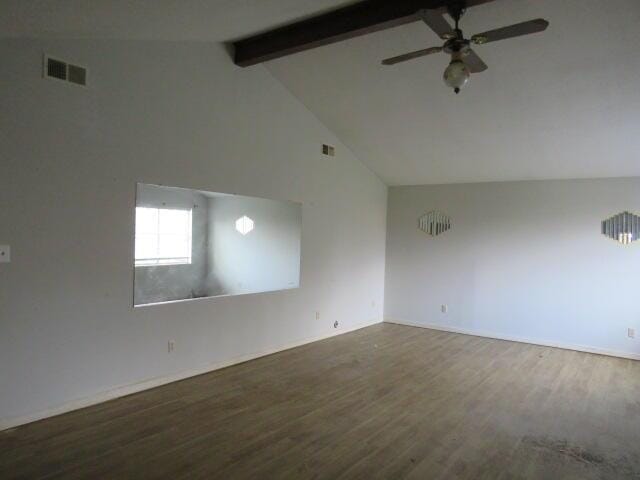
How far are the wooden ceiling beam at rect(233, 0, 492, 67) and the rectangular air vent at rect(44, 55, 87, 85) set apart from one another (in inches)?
65.2

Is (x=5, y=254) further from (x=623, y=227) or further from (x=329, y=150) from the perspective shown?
(x=623, y=227)

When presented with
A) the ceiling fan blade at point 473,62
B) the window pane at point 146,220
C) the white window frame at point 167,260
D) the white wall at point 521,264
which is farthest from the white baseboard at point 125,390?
the ceiling fan blade at point 473,62

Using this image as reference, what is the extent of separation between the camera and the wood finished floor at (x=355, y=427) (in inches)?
105

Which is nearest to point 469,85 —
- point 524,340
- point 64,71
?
point 64,71

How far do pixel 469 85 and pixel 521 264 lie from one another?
→ 9.57ft

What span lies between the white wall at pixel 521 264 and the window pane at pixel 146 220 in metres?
4.33

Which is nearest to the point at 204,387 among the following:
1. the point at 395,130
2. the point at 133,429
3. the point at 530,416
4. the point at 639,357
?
the point at 133,429

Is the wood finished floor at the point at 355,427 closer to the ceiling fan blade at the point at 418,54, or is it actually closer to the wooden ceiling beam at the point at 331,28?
the ceiling fan blade at the point at 418,54

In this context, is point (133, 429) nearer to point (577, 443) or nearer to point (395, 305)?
point (577, 443)

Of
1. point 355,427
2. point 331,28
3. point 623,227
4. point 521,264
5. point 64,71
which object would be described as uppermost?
point 331,28

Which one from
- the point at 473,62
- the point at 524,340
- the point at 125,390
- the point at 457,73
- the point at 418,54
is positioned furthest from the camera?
the point at 524,340

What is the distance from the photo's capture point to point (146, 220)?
12.8 ft

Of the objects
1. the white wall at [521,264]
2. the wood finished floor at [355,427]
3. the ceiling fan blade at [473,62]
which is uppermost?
the ceiling fan blade at [473,62]

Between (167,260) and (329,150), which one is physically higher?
(329,150)
